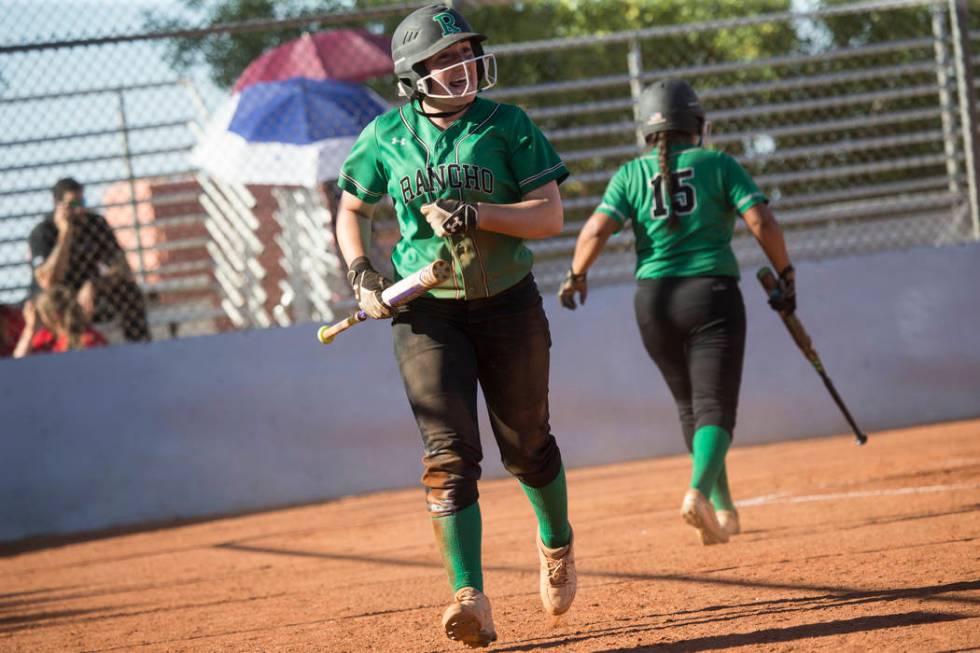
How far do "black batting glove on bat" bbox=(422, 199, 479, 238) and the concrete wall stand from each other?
571 centimetres

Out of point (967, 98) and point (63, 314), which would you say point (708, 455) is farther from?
point (63, 314)

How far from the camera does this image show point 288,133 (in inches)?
392

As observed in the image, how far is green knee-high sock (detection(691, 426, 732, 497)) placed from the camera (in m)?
5.58

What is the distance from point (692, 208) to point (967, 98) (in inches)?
207

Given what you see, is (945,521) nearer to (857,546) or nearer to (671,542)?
(857,546)

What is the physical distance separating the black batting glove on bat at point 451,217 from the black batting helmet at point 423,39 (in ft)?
1.48

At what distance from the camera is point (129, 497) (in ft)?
31.1

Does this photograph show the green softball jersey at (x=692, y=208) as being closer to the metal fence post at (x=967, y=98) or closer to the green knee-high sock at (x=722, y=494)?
the green knee-high sock at (x=722, y=494)

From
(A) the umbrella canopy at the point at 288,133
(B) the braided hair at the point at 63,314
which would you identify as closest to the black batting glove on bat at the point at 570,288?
(A) the umbrella canopy at the point at 288,133

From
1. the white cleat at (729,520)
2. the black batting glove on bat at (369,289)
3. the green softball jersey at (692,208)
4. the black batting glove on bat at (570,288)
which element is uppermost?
the green softball jersey at (692,208)

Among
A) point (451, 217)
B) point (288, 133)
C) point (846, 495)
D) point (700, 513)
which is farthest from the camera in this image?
point (288, 133)

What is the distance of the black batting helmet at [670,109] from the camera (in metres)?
5.91

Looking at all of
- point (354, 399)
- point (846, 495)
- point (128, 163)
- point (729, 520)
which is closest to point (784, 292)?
point (729, 520)

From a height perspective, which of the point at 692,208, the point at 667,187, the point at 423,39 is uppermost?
the point at 423,39
